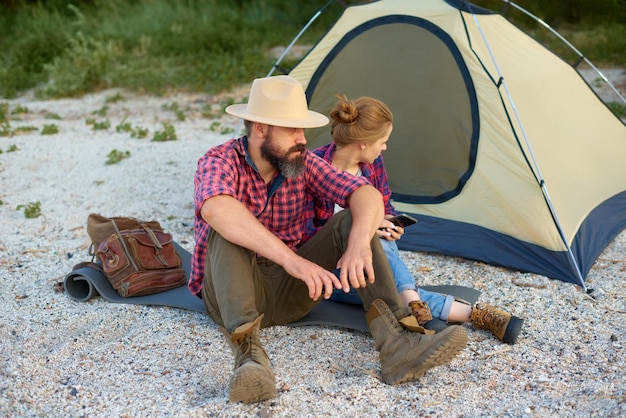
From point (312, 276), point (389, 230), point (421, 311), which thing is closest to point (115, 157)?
point (389, 230)

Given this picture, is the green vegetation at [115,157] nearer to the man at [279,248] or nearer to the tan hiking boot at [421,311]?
the man at [279,248]

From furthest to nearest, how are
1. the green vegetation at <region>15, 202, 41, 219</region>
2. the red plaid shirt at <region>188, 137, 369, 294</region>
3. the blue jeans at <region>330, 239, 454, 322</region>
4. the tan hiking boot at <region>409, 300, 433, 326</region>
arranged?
the green vegetation at <region>15, 202, 41, 219</region>
the blue jeans at <region>330, 239, 454, 322</region>
the tan hiking boot at <region>409, 300, 433, 326</region>
the red plaid shirt at <region>188, 137, 369, 294</region>

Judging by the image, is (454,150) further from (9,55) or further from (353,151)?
(9,55)

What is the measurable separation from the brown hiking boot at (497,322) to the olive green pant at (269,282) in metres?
0.61

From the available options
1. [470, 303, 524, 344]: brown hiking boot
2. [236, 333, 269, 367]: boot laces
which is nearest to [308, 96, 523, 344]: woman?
[470, 303, 524, 344]: brown hiking boot

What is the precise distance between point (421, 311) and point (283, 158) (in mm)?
926

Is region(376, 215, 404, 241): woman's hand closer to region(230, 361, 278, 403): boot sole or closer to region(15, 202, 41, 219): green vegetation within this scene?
region(230, 361, 278, 403): boot sole

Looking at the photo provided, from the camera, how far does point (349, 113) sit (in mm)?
3787

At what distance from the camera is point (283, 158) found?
3248 mm

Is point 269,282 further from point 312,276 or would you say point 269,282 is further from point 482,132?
point 482,132

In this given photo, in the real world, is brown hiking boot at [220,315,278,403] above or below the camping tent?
below

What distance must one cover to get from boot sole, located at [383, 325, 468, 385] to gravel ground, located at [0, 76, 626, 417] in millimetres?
45

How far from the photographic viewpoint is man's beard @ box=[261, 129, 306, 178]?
3240mm

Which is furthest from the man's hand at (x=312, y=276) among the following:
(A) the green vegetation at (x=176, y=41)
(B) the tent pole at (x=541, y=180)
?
(A) the green vegetation at (x=176, y=41)
